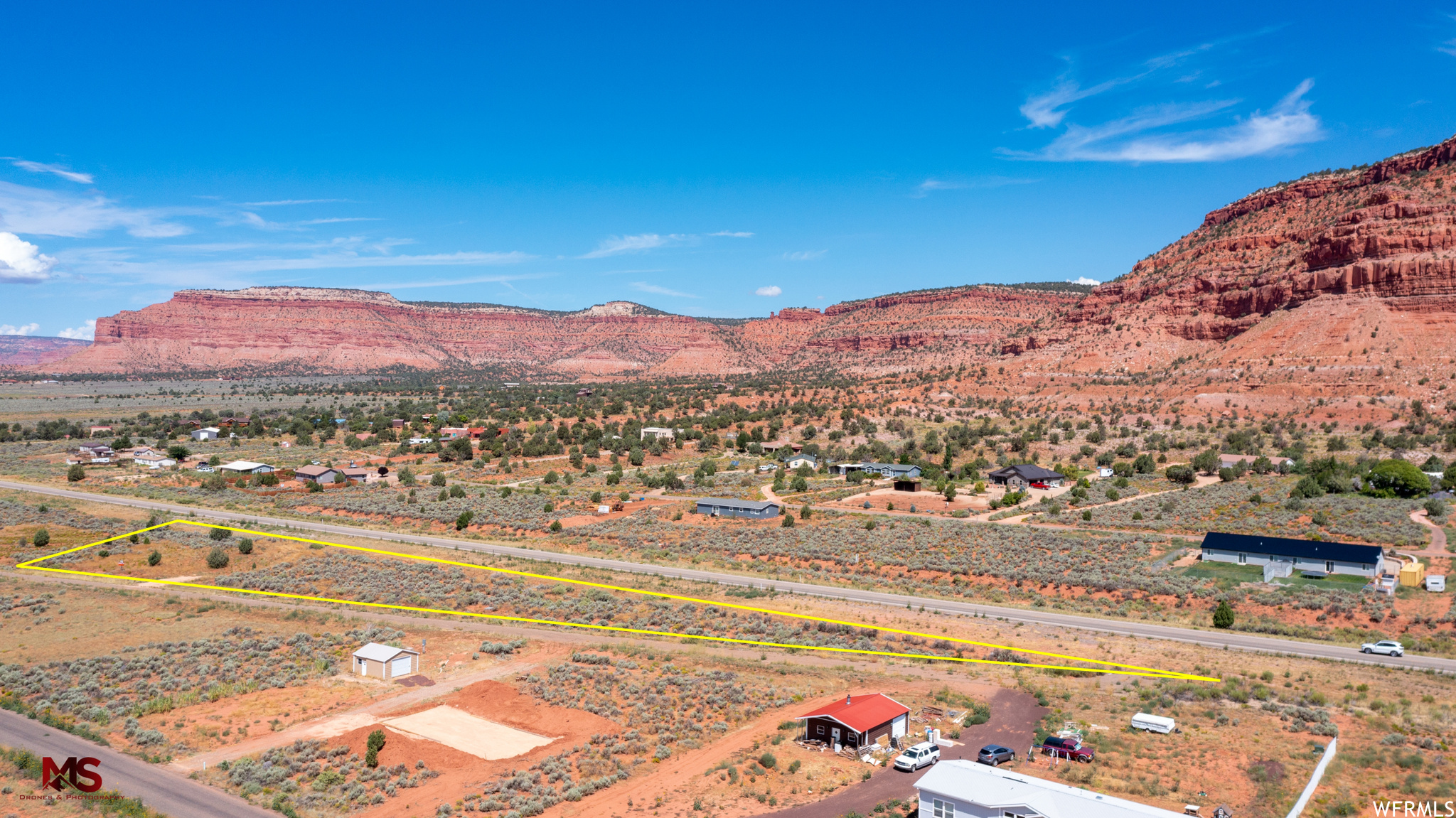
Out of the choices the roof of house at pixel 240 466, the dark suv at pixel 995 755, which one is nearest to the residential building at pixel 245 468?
the roof of house at pixel 240 466

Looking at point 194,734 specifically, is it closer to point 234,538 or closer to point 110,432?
point 234,538

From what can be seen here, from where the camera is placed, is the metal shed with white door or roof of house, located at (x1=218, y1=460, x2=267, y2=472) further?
roof of house, located at (x1=218, y1=460, x2=267, y2=472)

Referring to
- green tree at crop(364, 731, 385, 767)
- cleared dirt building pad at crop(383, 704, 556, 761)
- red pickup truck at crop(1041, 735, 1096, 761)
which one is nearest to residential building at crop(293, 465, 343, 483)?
cleared dirt building pad at crop(383, 704, 556, 761)

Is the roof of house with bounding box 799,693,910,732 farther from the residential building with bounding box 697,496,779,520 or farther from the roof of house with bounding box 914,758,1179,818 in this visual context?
the residential building with bounding box 697,496,779,520

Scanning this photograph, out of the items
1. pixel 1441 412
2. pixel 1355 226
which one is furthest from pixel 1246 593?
pixel 1355 226

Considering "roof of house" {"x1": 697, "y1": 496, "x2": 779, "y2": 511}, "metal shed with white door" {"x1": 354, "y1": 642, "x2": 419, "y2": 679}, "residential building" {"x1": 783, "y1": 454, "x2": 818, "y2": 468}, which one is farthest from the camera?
"residential building" {"x1": 783, "y1": 454, "x2": 818, "y2": 468}

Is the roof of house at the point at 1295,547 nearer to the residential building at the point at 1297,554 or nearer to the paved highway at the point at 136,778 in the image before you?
the residential building at the point at 1297,554
